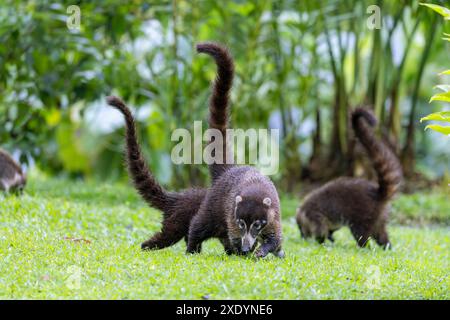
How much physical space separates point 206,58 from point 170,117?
1.54 m

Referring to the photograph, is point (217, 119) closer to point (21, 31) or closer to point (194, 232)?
point (194, 232)

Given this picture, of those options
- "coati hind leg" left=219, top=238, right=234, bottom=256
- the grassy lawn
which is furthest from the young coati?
"coati hind leg" left=219, top=238, right=234, bottom=256

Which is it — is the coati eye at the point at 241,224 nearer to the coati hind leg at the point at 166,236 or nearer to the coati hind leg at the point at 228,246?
the coati hind leg at the point at 228,246

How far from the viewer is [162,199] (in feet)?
22.8

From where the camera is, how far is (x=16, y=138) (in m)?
11.4

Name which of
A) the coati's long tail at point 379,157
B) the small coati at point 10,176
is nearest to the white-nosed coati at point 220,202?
the coati's long tail at point 379,157

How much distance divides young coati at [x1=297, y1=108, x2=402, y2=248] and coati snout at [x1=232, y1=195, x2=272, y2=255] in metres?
2.19

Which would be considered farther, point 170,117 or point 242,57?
point 242,57

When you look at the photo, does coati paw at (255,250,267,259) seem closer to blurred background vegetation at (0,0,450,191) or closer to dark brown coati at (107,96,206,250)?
dark brown coati at (107,96,206,250)

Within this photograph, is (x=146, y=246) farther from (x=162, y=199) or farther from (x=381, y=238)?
(x=381, y=238)

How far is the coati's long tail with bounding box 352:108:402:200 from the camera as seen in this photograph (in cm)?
805

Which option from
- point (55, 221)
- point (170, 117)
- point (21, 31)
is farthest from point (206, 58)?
point (55, 221)

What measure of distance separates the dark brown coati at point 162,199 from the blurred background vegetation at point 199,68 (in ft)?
13.1
